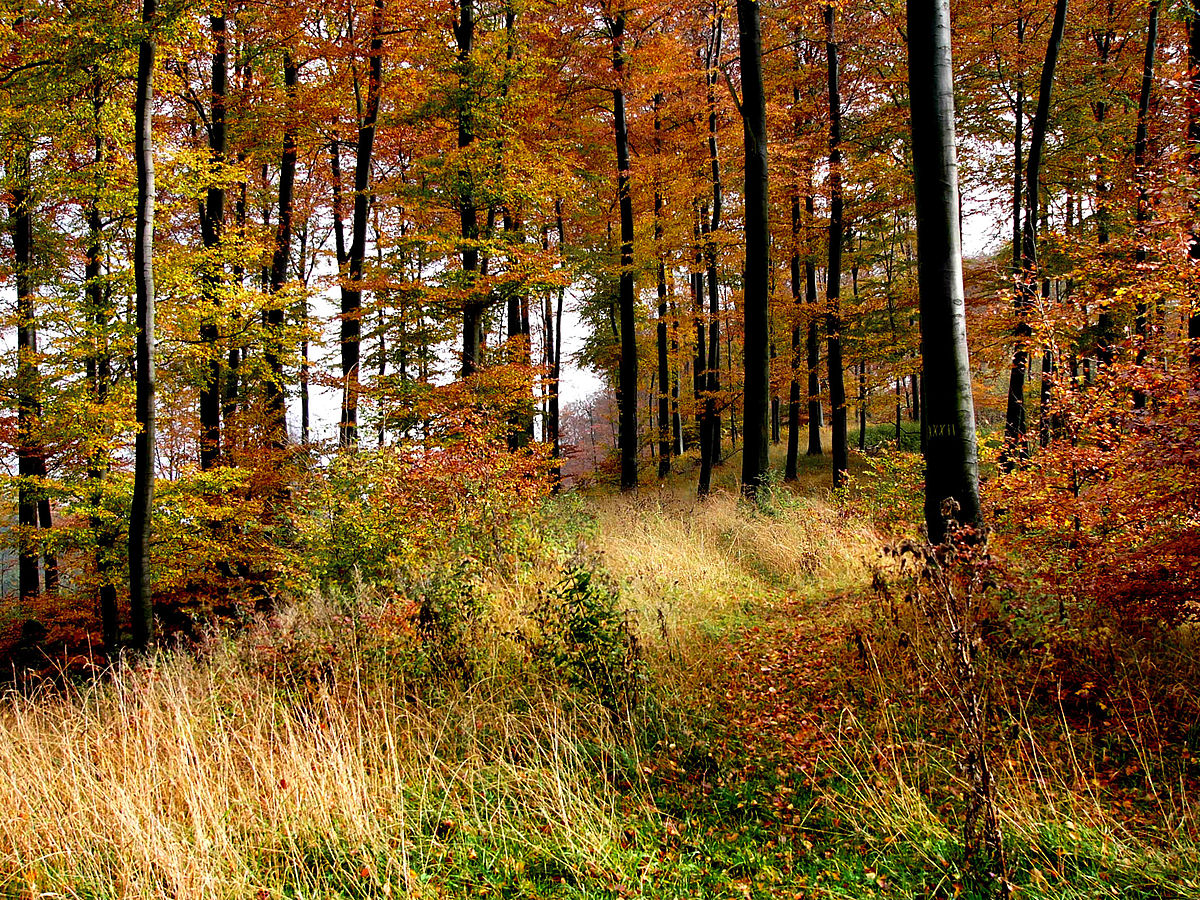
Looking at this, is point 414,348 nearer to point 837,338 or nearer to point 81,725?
point 837,338

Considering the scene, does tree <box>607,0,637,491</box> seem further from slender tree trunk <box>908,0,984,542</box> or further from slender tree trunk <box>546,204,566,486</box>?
slender tree trunk <box>908,0,984,542</box>

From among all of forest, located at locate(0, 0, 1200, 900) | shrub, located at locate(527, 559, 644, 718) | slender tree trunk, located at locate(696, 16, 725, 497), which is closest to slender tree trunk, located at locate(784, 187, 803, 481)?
forest, located at locate(0, 0, 1200, 900)

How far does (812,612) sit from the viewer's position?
5.06m

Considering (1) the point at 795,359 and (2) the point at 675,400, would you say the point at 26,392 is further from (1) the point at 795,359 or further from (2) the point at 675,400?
(1) the point at 795,359

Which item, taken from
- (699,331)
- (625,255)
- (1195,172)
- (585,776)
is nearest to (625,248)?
(625,255)

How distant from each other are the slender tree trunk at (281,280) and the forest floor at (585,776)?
22.5ft

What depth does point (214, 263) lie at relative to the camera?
972cm

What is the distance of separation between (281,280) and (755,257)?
37.1ft

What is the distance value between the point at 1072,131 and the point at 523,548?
1559cm

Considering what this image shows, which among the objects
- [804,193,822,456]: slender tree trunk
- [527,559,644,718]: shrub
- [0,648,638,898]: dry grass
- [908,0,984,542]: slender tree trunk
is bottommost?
[0,648,638,898]: dry grass

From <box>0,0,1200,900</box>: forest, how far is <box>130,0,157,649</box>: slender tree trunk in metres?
0.06

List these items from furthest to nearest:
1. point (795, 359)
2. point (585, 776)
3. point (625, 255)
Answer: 1. point (795, 359)
2. point (625, 255)
3. point (585, 776)

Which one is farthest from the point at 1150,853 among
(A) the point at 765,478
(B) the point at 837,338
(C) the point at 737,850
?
(B) the point at 837,338

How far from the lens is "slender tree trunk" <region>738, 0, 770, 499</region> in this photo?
9.34 m
